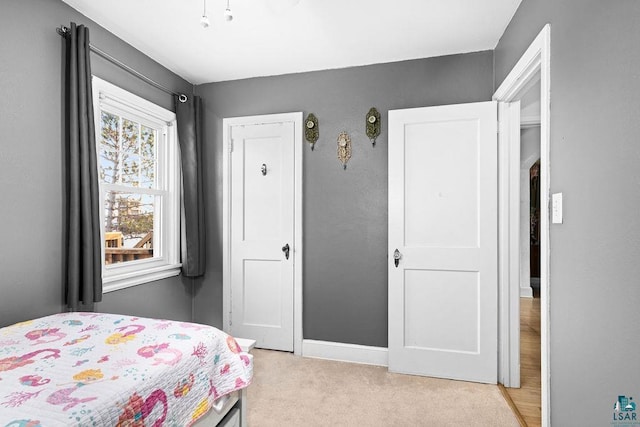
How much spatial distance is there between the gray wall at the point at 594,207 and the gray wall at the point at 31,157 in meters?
2.69

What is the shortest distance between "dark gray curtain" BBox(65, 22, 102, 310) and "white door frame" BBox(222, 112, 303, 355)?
4.01ft

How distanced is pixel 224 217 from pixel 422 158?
1852 mm

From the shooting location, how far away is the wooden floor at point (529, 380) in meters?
2.18

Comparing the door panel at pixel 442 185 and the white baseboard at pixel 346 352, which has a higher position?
the door panel at pixel 442 185

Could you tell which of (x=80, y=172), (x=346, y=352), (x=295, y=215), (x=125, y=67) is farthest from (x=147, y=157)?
(x=346, y=352)

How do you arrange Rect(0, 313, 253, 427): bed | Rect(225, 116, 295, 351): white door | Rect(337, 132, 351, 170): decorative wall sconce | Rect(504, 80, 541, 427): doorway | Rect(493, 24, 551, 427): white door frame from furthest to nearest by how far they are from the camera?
1. Rect(225, 116, 295, 351): white door
2. Rect(337, 132, 351, 170): decorative wall sconce
3. Rect(504, 80, 541, 427): doorway
4. Rect(493, 24, 551, 427): white door frame
5. Rect(0, 313, 253, 427): bed

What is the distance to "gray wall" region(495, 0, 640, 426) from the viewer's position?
3.58 feet

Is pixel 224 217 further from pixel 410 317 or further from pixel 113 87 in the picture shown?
pixel 410 317

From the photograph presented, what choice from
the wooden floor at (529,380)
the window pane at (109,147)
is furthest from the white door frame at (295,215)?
the wooden floor at (529,380)

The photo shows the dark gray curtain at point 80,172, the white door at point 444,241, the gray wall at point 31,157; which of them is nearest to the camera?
the gray wall at point 31,157

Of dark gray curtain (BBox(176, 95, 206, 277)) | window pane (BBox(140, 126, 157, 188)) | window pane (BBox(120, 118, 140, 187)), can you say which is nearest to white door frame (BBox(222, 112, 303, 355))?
dark gray curtain (BBox(176, 95, 206, 277))

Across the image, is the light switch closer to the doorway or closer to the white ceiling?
the doorway

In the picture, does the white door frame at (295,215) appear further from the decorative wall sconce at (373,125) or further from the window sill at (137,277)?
the decorative wall sconce at (373,125)

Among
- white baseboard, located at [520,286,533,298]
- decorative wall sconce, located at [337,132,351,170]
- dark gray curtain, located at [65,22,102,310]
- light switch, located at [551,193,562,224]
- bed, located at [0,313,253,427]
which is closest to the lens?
bed, located at [0,313,253,427]
